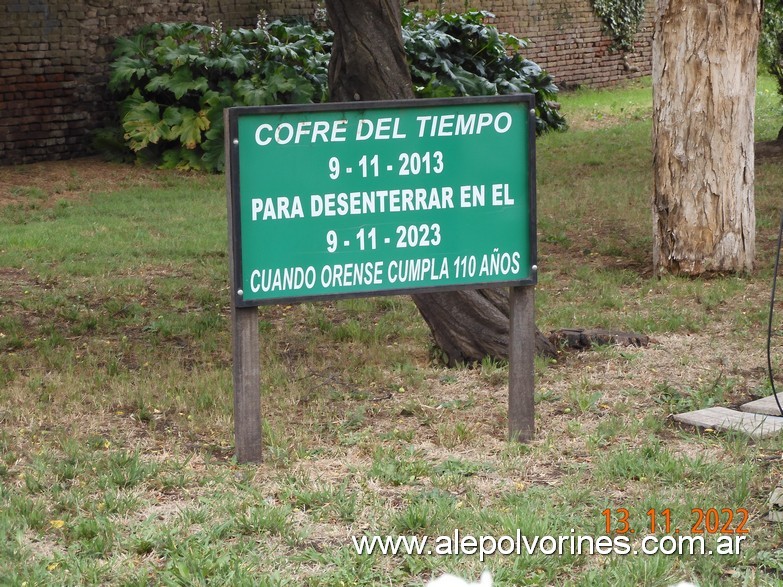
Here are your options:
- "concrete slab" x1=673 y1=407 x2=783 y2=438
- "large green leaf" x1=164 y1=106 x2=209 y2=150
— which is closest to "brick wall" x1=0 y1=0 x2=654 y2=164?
"large green leaf" x1=164 y1=106 x2=209 y2=150

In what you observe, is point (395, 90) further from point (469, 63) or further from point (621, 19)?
point (621, 19)

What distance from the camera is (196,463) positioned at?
14.9 ft

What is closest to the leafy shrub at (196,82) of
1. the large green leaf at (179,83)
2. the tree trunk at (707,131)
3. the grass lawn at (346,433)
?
the large green leaf at (179,83)

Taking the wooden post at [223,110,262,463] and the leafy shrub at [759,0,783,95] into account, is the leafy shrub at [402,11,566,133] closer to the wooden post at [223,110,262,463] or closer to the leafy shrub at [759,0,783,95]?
the leafy shrub at [759,0,783,95]

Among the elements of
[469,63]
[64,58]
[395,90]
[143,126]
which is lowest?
[143,126]

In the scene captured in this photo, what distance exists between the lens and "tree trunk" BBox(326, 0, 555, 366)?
6.05 meters

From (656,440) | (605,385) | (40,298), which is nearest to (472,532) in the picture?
(656,440)

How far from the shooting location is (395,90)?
6164 millimetres

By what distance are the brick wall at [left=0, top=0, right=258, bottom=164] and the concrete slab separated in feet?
34.6

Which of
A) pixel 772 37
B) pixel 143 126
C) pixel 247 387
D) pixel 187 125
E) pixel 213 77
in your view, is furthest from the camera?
pixel 772 37

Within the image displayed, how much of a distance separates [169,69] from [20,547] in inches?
439

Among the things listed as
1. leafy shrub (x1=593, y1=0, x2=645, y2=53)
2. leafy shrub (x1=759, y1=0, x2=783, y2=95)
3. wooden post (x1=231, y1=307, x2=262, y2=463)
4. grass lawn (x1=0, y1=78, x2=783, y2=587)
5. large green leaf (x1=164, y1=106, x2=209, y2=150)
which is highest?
leafy shrub (x1=593, y1=0, x2=645, y2=53)
